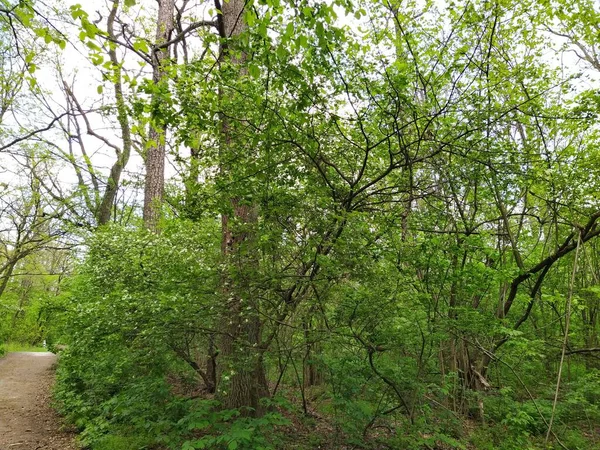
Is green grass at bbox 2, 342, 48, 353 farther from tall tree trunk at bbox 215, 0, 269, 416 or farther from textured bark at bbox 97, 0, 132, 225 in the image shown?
tall tree trunk at bbox 215, 0, 269, 416

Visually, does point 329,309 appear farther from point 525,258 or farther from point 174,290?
point 525,258

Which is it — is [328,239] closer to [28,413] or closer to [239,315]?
[239,315]

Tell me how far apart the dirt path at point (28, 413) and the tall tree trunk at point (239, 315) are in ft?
9.80

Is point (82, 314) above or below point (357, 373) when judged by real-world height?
above

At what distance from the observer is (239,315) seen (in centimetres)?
377

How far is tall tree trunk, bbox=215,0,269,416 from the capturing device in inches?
154

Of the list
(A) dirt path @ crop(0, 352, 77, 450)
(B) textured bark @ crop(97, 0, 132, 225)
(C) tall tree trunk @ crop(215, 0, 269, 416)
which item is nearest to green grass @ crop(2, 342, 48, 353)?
(A) dirt path @ crop(0, 352, 77, 450)

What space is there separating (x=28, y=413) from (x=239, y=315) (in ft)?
22.7

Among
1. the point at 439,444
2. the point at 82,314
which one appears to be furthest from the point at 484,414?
the point at 82,314

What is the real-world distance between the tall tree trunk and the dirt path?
299 centimetres

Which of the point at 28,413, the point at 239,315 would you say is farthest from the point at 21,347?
the point at 239,315

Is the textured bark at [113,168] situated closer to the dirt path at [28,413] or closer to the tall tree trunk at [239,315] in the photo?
the dirt path at [28,413]

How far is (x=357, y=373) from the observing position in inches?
211

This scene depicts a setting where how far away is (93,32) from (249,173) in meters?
1.71
